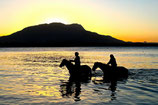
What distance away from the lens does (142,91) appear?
1404 centimetres

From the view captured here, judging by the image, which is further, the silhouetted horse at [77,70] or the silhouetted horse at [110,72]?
the silhouetted horse at [110,72]

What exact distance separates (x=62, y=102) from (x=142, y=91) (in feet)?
20.8

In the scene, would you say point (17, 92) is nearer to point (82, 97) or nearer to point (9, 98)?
point (9, 98)

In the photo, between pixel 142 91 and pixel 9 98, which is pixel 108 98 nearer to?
pixel 142 91

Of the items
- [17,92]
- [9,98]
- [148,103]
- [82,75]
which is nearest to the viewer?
[148,103]

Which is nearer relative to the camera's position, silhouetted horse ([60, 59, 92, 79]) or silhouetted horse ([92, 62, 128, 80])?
silhouetted horse ([60, 59, 92, 79])

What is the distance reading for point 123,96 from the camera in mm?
12688

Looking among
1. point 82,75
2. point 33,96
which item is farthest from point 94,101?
point 82,75

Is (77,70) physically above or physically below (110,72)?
above

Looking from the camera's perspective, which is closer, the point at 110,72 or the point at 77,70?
the point at 77,70

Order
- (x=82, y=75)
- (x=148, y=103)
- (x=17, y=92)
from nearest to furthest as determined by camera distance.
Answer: (x=148, y=103) < (x=17, y=92) < (x=82, y=75)

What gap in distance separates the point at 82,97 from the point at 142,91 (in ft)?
15.6

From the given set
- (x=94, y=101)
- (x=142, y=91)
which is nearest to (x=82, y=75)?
(x=142, y=91)

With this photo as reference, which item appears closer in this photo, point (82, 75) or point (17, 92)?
point (17, 92)
